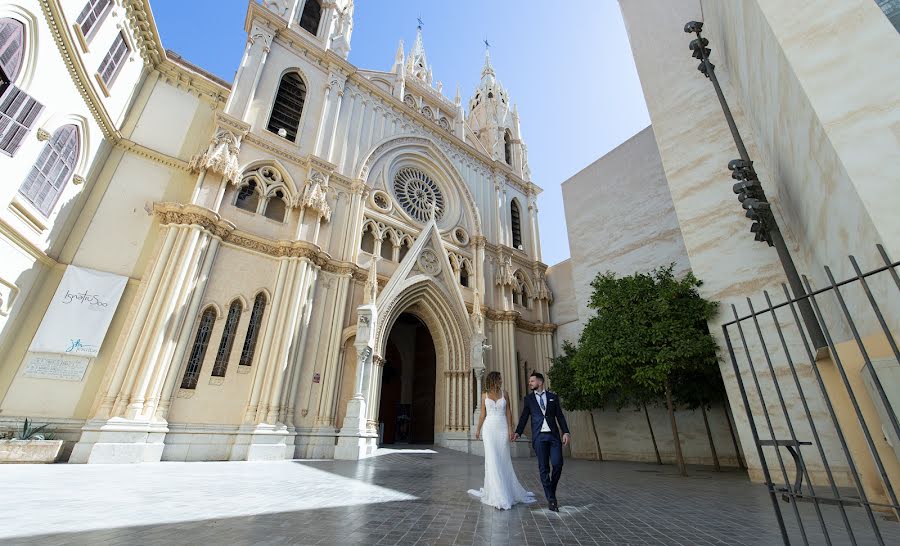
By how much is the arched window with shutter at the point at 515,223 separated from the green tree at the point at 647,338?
42.3 ft

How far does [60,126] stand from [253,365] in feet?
27.4

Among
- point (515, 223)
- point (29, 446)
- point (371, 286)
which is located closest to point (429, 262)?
point (371, 286)

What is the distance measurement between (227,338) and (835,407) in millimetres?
14300

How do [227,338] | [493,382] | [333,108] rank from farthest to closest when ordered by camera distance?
1. [333,108]
2. [227,338]
3. [493,382]

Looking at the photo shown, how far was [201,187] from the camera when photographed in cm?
1280

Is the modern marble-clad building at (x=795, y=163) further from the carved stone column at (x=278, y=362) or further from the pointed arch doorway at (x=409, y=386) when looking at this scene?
the pointed arch doorway at (x=409, y=386)

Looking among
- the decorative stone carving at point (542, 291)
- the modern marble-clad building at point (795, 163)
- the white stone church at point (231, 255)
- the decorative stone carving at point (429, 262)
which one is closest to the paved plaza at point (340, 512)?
the modern marble-clad building at point (795, 163)

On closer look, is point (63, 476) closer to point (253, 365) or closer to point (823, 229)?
point (253, 365)

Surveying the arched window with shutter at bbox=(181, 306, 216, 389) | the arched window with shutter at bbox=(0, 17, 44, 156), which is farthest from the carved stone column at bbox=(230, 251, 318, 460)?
the arched window with shutter at bbox=(0, 17, 44, 156)

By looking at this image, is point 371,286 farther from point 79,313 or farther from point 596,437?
point 596,437

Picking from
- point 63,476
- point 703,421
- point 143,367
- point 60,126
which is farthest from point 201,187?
point 703,421

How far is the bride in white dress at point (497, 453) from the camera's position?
5.28 m

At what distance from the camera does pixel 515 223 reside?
1016 inches

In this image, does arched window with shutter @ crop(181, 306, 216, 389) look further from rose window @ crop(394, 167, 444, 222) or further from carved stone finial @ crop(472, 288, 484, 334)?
carved stone finial @ crop(472, 288, 484, 334)
